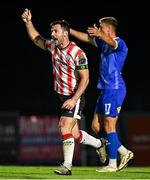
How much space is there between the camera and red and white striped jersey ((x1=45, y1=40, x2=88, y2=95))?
28.9 feet

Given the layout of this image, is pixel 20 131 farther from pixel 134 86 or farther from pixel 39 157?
pixel 134 86

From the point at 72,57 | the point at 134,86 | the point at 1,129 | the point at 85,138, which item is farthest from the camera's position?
the point at 134,86

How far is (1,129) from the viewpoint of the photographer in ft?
52.9

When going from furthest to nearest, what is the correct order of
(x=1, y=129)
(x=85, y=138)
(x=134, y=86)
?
(x=134, y=86), (x=1, y=129), (x=85, y=138)

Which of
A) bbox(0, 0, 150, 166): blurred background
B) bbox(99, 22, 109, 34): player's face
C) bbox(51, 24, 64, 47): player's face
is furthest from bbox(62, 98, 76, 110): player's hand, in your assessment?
bbox(0, 0, 150, 166): blurred background

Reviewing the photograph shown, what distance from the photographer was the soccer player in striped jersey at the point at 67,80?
8648mm

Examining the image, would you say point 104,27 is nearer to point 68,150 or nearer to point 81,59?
point 81,59

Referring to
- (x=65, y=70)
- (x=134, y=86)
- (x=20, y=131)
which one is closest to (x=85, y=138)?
(x=65, y=70)

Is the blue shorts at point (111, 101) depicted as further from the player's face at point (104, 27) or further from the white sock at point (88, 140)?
the player's face at point (104, 27)

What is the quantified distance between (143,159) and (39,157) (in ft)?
7.13

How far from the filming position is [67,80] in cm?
892

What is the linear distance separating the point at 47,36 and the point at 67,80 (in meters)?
13.7

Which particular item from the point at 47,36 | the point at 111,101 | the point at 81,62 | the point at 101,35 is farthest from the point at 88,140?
the point at 47,36

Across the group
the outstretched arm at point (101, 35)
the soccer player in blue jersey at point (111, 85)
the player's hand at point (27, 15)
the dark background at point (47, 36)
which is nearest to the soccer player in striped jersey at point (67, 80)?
the outstretched arm at point (101, 35)
